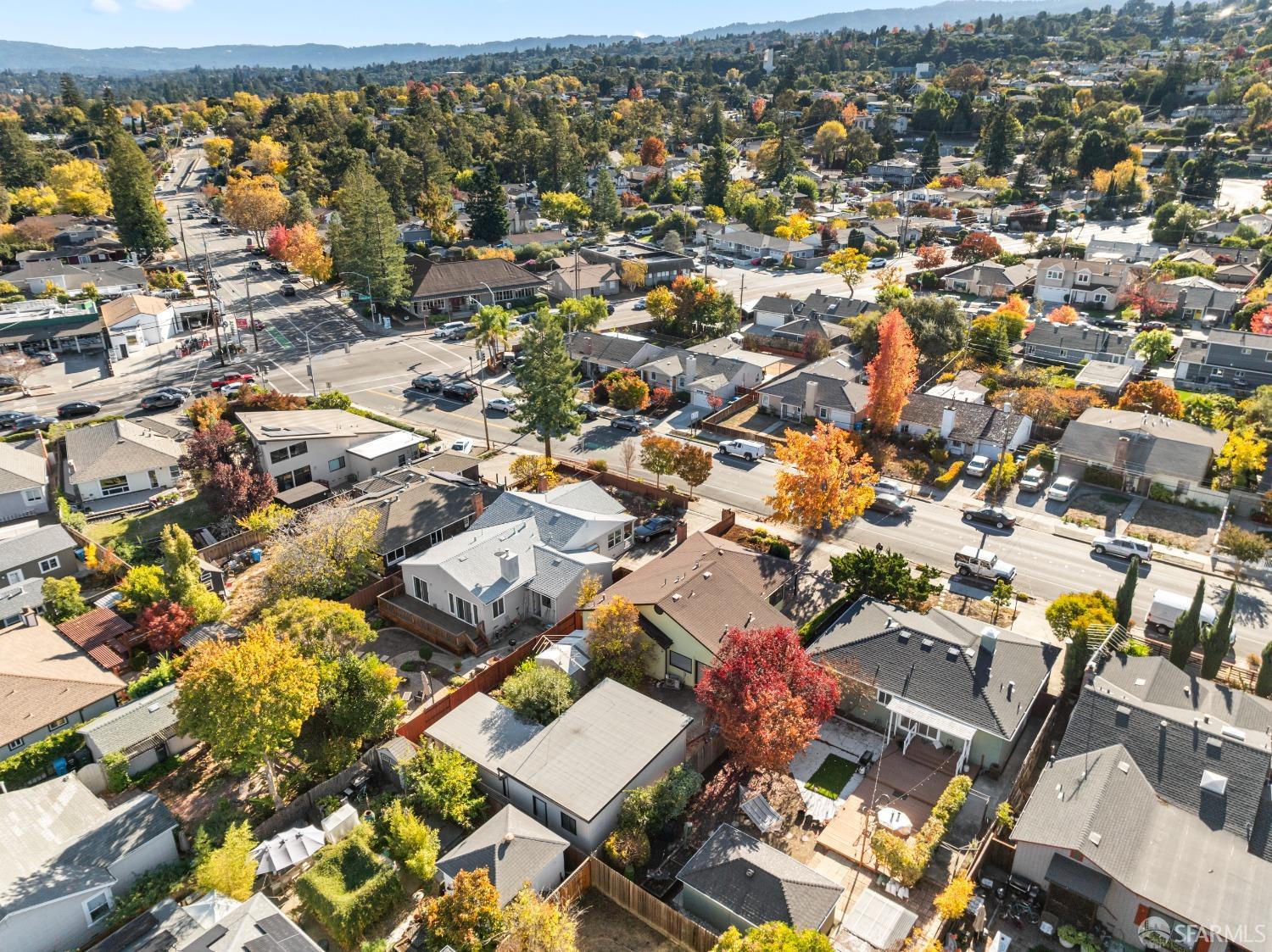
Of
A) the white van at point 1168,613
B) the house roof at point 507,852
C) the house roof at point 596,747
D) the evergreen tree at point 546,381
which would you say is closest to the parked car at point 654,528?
the evergreen tree at point 546,381

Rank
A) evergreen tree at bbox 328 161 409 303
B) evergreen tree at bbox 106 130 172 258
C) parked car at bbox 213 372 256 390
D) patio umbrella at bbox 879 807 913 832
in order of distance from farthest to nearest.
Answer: evergreen tree at bbox 106 130 172 258 < evergreen tree at bbox 328 161 409 303 < parked car at bbox 213 372 256 390 < patio umbrella at bbox 879 807 913 832

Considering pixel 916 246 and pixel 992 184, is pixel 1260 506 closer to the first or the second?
pixel 916 246

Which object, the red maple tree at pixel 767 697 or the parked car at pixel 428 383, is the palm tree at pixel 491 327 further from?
the red maple tree at pixel 767 697

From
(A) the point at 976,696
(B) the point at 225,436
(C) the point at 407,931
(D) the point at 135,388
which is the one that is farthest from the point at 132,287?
(A) the point at 976,696

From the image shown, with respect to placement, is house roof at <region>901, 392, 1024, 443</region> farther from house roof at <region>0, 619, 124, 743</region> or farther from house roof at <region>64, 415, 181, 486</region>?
house roof at <region>64, 415, 181, 486</region>

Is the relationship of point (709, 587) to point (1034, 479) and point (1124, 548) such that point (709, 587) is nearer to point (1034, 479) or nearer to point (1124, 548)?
point (1124, 548)

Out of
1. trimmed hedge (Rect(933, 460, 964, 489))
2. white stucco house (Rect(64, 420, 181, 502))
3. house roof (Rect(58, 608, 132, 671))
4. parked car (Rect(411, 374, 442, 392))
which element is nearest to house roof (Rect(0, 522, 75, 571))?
house roof (Rect(58, 608, 132, 671))
